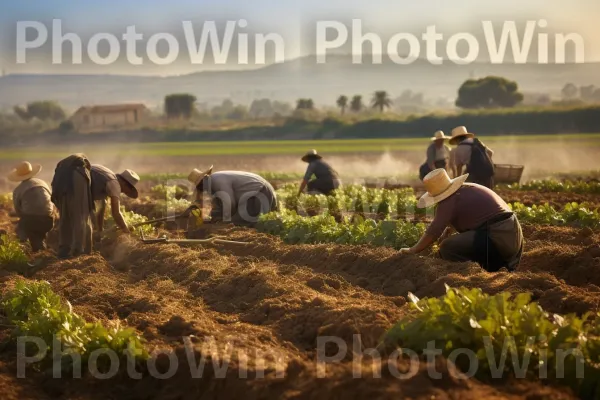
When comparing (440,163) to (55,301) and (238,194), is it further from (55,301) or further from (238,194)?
(55,301)

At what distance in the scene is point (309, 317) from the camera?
696 centimetres

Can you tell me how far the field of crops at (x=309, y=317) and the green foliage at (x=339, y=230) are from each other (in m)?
0.02

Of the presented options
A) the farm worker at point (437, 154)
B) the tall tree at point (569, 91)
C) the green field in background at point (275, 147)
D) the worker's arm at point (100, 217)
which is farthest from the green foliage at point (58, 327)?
the tall tree at point (569, 91)

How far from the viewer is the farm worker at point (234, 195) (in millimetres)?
12359

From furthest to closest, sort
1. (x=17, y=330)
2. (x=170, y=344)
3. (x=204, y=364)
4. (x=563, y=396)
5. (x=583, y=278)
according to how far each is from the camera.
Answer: (x=583, y=278) → (x=17, y=330) → (x=170, y=344) → (x=204, y=364) → (x=563, y=396)

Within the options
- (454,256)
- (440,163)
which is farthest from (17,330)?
(440,163)

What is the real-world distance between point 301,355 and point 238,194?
6738 millimetres

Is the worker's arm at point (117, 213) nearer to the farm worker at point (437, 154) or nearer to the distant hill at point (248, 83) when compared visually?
the farm worker at point (437, 154)

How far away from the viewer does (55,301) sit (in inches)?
299

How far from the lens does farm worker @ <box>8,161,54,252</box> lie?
11961mm

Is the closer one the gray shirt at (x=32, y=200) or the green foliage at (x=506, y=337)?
the green foliage at (x=506, y=337)

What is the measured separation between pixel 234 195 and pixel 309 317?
5936mm

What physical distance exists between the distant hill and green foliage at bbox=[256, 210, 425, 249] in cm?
10982

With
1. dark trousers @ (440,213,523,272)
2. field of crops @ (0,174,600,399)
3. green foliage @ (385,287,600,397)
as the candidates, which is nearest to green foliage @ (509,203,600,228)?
field of crops @ (0,174,600,399)
